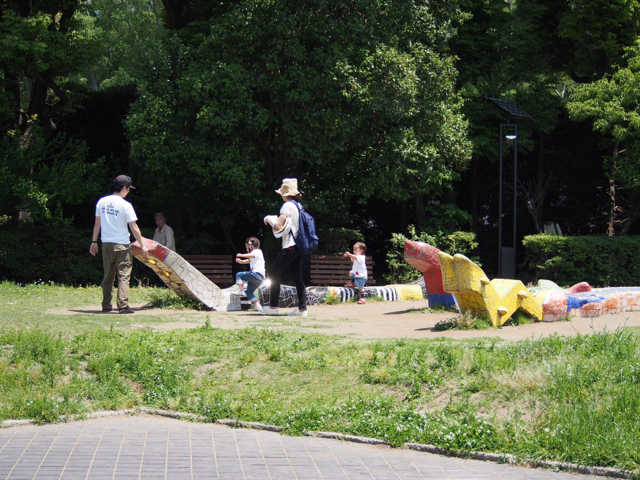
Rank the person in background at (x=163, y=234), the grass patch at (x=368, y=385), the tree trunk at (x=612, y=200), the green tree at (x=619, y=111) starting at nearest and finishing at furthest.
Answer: the grass patch at (x=368, y=385)
the person in background at (x=163, y=234)
the green tree at (x=619, y=111)
the tree trunk at (x=612, y=200)

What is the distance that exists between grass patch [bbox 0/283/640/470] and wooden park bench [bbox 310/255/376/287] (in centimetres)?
810

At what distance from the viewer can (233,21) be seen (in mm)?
14883

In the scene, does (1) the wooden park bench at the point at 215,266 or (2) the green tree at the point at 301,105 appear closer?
(2) the green tree at the point at 301,105

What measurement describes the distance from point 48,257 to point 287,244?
819 cm

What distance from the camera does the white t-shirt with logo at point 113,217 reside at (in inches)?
380

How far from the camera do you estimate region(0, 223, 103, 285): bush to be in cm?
1549

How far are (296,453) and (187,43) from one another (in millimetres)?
13776

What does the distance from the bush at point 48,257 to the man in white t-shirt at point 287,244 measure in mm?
7006

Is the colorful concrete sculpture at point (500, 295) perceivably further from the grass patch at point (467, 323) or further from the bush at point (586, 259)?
the bush at point (586, 259)

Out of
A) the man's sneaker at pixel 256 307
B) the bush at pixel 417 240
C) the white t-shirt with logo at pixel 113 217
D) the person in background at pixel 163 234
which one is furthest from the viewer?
the bush at pixel 417 240

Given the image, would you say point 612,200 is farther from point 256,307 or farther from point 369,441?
point 369,441

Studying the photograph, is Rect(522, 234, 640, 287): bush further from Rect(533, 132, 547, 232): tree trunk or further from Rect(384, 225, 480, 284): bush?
Rect(533, 132, 547, 232): tree trunk

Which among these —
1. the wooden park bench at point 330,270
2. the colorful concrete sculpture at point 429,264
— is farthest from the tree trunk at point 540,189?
the colorful concrete sculpture at point 429,264

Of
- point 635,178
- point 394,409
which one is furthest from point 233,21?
point 394,409
